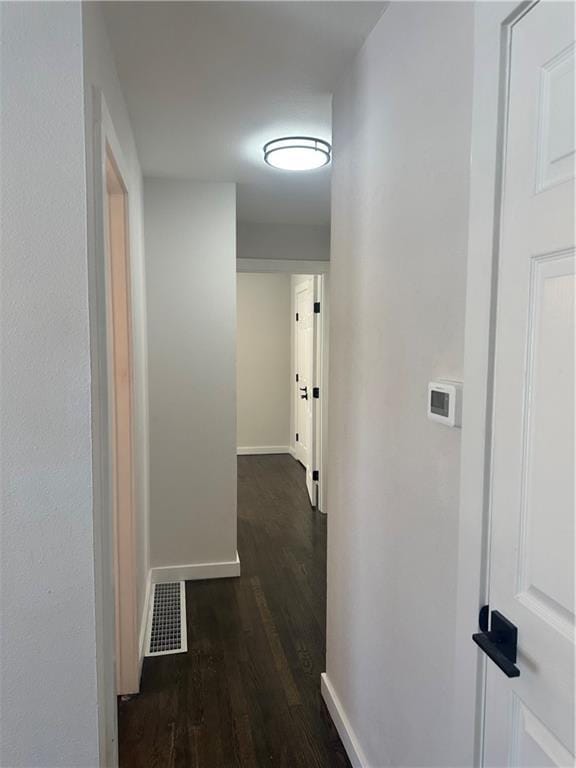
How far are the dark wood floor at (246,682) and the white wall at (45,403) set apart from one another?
0.75 meters

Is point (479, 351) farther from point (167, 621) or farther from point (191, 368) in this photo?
point (167, 621)

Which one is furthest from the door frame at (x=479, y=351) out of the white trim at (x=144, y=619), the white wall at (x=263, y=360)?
the white wall at (x=263, y=360)

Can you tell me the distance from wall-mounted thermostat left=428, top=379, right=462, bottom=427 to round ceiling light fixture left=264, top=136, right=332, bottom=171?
1.59m

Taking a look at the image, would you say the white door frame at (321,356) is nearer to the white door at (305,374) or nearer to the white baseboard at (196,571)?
the white door at (305,374)

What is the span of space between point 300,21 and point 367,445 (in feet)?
4.11

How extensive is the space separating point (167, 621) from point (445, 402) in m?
2.25

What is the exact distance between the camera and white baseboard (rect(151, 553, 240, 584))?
3.15 meters

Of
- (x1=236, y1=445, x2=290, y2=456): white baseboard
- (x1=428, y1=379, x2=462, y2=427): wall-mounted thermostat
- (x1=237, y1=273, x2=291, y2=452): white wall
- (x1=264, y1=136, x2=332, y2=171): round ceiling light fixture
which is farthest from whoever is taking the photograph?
(x1=236, y1=445, x2=290, y2=456): white baseboard

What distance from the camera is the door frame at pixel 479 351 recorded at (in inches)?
36.2

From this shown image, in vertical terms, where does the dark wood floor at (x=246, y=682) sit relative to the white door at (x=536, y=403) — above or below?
below

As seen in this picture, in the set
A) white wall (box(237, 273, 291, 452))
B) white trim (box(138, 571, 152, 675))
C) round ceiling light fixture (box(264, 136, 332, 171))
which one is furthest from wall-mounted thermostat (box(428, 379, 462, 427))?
white wall (box(237, 273, 291, 452))

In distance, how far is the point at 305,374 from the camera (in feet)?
18.5

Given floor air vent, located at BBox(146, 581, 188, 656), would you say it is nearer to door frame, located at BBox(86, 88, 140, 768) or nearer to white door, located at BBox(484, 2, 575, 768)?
door frame, located at BBox(86, 88, 140, 768)

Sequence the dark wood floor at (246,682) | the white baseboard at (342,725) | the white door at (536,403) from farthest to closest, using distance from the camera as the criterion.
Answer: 1. the dark wood floor at (246,682)
2. the white baseboard at (342,725)
3. the white door at (536,403)
